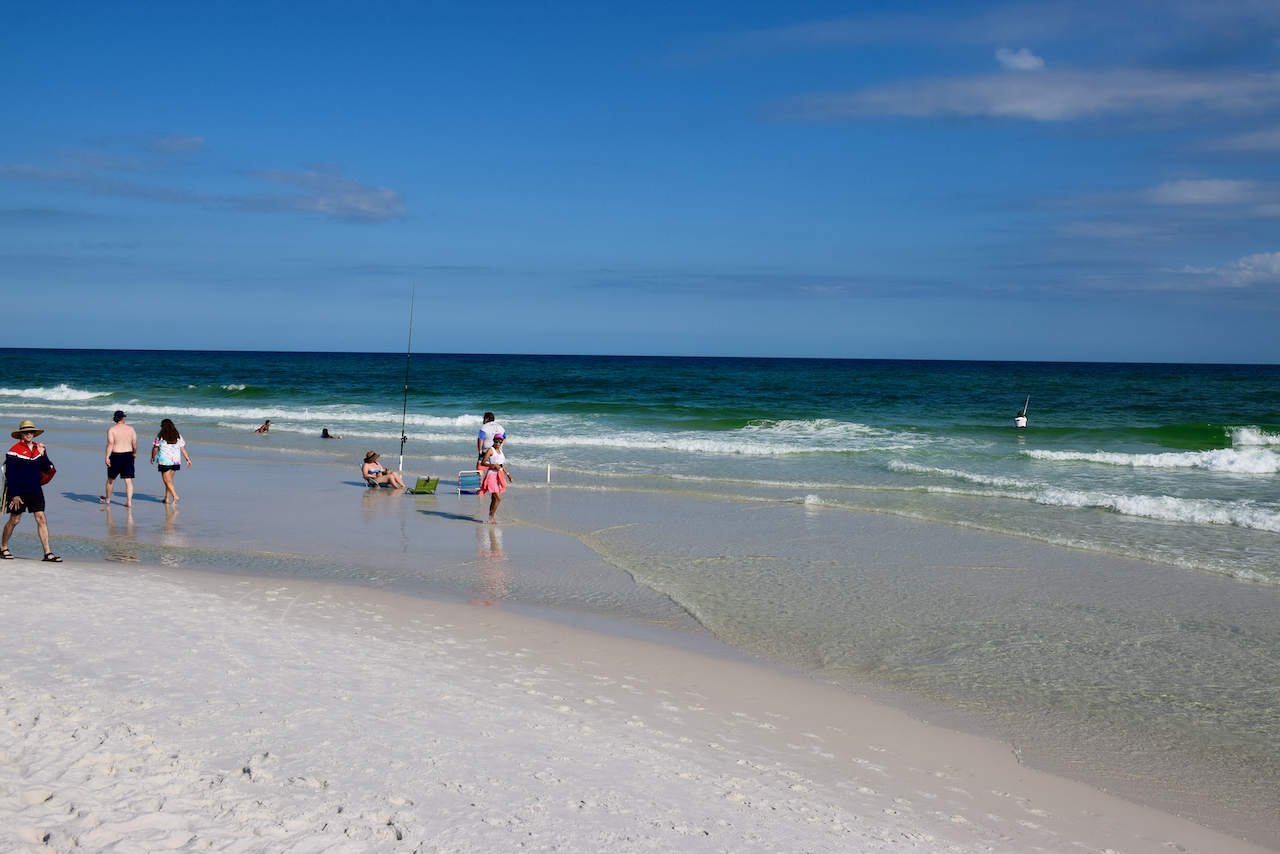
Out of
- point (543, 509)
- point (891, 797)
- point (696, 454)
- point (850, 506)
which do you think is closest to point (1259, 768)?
point (891, 797)

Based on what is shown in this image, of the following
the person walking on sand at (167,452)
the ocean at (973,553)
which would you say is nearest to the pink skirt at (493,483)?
the ocean at (973,553)

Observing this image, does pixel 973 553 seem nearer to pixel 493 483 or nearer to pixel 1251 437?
pixel 493 483

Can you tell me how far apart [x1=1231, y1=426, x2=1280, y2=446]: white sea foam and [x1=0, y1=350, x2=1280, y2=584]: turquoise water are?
10 centimetres

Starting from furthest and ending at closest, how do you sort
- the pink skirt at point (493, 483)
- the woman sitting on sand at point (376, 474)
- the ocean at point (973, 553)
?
the woman sitting on sand at point (376, 474) → the pink skirt at point (493, 483) → the ocean at point (973, 553)

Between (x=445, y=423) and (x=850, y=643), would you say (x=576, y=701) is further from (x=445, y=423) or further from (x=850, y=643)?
(x=445, y=423)

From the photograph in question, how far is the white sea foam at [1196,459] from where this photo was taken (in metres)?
19.3

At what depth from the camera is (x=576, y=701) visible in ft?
18.6

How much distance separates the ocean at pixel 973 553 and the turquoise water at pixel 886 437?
12 centimetres

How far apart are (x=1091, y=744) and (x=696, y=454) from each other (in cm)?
1685

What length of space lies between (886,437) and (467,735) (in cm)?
2403

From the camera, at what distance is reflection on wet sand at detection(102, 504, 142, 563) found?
1004 cm

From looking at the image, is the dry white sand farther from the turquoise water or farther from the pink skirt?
the turquoise water

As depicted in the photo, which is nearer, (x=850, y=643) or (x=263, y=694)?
(x=263, y=694)

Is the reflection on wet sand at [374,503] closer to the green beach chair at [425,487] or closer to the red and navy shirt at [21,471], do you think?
the green beach chair at [425,487]
